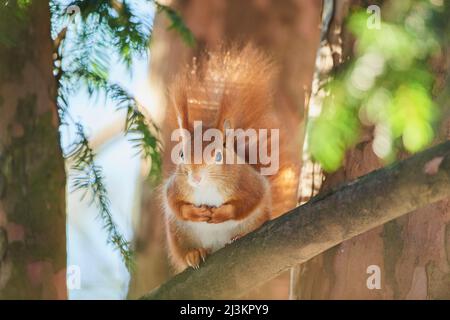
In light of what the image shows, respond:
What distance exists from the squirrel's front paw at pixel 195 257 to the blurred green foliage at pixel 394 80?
0.28 metres

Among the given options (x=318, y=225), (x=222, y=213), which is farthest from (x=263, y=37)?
(x=318, y=225)

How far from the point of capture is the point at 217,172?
3.58ft

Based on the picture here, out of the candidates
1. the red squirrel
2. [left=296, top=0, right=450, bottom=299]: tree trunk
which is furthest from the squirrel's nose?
[left=296, top=0, right=450, bottom=299]: tree trunk

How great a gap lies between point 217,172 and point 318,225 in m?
0.25

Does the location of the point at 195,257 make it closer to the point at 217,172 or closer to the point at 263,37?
the point at 217,172

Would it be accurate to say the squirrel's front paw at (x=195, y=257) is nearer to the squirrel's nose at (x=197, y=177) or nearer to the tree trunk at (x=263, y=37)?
the squirrel's nose at (x=197, y=177)

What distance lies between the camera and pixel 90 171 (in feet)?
3.45

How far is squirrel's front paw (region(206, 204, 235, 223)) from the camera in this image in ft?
3.68

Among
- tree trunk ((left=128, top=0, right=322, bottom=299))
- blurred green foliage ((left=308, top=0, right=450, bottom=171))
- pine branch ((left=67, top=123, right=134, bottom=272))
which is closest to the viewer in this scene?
blurred green foliage ((left=308, top=0, right=450, bottom=171))

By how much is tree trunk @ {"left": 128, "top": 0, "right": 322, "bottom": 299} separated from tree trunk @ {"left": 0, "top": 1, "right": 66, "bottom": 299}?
64 cm

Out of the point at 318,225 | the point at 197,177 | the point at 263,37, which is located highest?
the point at 263,37

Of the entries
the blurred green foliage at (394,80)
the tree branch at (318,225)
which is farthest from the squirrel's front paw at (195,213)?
the blurred green foliage at (394,80)

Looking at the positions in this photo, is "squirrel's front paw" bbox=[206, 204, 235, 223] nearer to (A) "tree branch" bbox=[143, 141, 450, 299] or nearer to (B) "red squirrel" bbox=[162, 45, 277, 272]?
(B) "red squirrel" bbox=[162, 45, 277, 272]

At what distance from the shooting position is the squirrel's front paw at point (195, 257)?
107 centimetres
